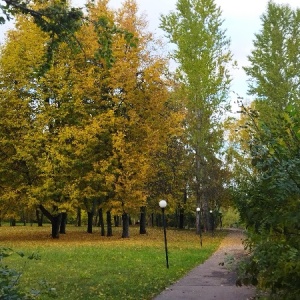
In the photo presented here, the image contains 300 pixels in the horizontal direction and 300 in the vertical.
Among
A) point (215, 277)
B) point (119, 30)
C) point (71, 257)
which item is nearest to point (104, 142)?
point (71, 257)

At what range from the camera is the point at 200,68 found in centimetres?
2459

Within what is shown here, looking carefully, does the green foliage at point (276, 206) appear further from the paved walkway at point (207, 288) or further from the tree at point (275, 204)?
the paved walkway at point (207, 288)

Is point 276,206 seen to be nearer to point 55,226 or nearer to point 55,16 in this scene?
point 55,16

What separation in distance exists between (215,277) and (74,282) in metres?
3.09

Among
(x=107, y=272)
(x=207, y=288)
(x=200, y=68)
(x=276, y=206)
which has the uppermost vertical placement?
(x=200, y=68)

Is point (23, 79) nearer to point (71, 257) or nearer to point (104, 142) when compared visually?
point (104, 142)

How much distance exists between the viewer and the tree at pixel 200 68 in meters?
24.9

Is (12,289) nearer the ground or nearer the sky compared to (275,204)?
nearer the ground

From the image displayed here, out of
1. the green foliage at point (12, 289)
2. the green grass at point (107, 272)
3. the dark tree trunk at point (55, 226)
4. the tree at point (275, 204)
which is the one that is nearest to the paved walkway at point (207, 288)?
the green grass at point (107, 272)

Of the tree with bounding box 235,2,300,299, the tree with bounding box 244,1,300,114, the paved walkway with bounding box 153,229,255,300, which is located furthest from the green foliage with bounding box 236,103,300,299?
the tree with bounding box 244,1,300,114

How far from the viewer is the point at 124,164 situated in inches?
818

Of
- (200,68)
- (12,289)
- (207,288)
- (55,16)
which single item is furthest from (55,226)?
(12,289)

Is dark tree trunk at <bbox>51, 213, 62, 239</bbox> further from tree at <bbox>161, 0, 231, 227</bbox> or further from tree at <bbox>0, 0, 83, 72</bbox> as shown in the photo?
tree at <bbox>0, 0, 83, 72</bbox>

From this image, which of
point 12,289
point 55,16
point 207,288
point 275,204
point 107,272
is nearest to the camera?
point 12,289
